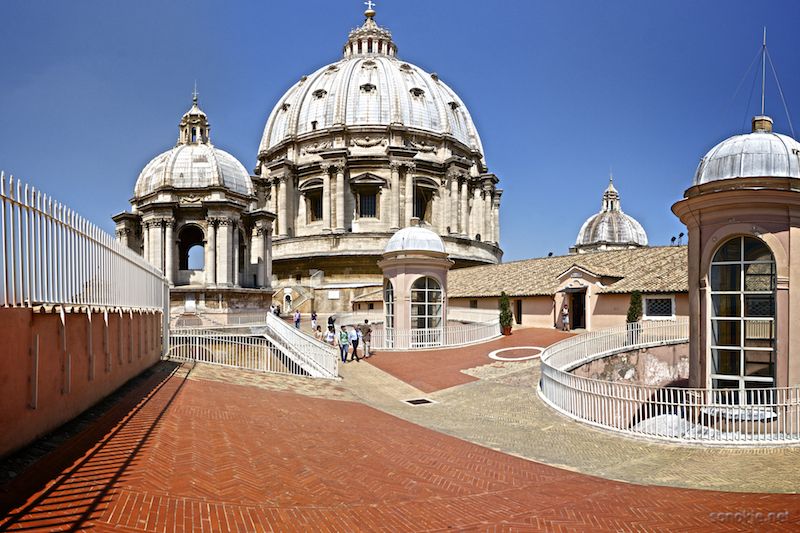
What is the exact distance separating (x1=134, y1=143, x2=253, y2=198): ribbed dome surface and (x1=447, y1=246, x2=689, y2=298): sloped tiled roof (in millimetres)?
18377

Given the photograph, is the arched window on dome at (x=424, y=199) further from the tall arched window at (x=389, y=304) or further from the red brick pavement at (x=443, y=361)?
the red brick pavement at (x=443, y=361)

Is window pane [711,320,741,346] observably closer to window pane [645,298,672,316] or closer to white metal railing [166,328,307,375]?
window pane [645,298,672,316]

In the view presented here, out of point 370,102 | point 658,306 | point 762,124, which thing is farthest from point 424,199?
point 762,124

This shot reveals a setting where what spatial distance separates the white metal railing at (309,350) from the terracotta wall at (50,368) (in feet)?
27.7

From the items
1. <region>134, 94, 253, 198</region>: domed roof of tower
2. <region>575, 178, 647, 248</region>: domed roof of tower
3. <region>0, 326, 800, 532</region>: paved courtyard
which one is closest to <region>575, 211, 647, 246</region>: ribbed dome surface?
<region>575, 178, 647, 248</region>: domed roof of tower

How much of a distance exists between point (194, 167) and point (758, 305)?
35.9 metres

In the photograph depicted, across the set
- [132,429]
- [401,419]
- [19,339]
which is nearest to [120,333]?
[132,429]

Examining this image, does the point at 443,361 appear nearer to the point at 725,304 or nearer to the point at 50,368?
the point at 725,304

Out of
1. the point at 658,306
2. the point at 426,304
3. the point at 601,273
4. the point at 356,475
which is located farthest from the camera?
the point at 601,273

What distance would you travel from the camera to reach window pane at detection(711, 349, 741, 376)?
1401 centimetres

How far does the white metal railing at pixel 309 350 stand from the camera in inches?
788

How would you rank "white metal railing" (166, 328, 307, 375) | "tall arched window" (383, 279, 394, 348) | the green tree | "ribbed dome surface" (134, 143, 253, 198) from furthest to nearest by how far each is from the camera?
1. "ribbed dome surface" (134, 143, 253, 198)
2. the green tree
3. "tall arched window" (383, 279, 394, 348)
4. "white metal railing" (166, 328, 307, 375)

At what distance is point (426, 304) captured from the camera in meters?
27.9

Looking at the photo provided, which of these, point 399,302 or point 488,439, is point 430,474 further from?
point 399,302
